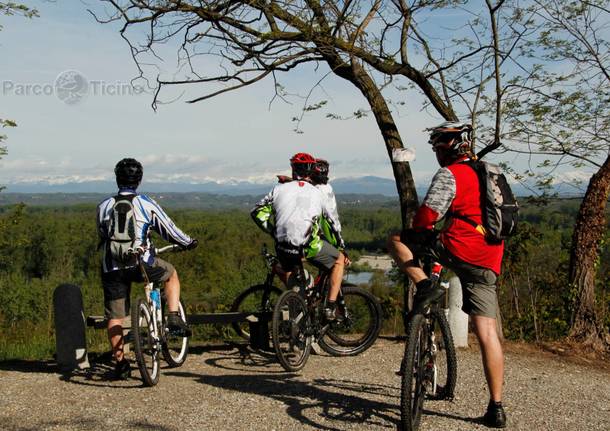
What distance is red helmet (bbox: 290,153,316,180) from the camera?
21.3 ft

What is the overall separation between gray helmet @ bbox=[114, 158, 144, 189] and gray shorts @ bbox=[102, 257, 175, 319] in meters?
0.69

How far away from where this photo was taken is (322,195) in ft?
21.4

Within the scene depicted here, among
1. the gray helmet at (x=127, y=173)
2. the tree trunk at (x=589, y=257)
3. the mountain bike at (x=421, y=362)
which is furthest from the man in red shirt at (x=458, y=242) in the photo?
the tree trunk at (x=589, y=257)

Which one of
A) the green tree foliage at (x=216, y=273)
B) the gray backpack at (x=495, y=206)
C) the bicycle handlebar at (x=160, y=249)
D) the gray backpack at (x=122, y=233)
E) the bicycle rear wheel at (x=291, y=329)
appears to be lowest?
the green tree foliage at (x=216, y=273)

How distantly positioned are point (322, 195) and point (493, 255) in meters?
2.56

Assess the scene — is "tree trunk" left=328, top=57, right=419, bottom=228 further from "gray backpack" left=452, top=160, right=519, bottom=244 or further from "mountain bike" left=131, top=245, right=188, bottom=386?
"gray backpack" left=452, top=160, right=519, bottom=244

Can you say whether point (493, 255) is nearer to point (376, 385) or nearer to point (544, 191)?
point (376, 385)

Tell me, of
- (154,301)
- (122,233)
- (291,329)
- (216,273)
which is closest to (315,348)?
(291,329)

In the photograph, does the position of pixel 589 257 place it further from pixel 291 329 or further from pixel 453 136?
pixel 453 136

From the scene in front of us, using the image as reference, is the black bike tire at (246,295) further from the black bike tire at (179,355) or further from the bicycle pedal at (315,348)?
the black bike tire at (179,355)

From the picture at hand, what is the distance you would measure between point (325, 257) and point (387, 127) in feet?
6.76

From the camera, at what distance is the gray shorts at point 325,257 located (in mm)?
6531

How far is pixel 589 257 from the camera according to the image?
8.19m

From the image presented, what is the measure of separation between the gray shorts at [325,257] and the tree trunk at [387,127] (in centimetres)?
151
